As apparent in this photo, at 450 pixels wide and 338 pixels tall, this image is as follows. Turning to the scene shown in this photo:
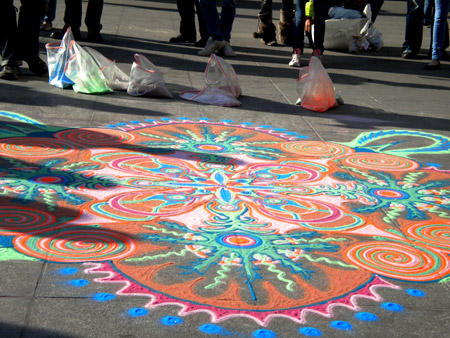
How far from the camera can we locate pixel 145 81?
19.7 feet

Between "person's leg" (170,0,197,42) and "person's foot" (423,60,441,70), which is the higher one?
"person's leg" (170,0,197,42)

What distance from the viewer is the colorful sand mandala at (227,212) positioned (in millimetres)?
2748

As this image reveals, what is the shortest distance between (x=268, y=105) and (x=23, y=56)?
2406 mm

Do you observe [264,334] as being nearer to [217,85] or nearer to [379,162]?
[379,162]

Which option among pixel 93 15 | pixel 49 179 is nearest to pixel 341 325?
pixel 49 179

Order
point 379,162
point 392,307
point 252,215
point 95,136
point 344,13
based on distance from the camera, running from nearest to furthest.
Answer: point 392,307, point 252,215, point 379,162, point 95,136, point 344,13

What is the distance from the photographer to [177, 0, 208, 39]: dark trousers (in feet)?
29.6

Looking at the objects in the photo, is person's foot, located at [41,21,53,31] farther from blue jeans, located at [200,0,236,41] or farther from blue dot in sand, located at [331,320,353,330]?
blue dot in sand, located at [331,320,353,330]

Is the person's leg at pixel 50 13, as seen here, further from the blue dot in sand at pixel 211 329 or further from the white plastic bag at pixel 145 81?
the blue dot in sand at pixel 211 329

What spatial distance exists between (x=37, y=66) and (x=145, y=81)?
1.24 metres

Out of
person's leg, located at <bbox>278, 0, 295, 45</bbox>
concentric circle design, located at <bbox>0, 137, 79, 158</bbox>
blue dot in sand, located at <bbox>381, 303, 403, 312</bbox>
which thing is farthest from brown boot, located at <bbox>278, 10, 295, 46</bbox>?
blue dot in sand, located at <bbox>381, 303, 403, 312</bbox>

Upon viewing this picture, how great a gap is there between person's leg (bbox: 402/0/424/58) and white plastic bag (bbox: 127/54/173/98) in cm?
424

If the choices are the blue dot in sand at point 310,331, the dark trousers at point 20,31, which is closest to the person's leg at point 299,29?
the dark trousers at point 20,31

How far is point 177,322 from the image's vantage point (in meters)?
2.40
